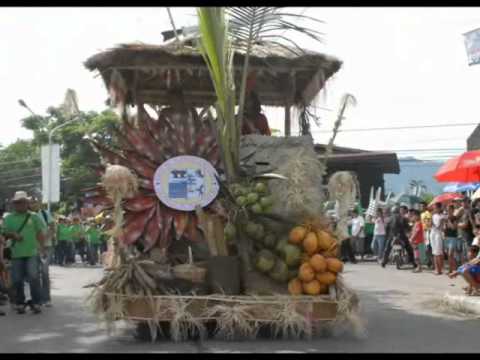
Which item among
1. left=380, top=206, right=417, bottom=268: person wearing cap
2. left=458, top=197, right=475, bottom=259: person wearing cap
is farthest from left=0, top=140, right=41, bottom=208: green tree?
Answer: left=458, top=197, right=475, bottom=259: person wearing cap

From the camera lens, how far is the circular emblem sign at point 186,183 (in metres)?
8.90

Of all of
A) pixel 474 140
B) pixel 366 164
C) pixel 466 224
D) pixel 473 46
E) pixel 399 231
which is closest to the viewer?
pixel 466 224

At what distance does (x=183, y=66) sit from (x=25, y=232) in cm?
400

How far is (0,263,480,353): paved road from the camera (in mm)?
7613

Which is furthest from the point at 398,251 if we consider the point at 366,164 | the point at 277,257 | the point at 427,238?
the point at 277,257

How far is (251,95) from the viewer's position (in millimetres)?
9977

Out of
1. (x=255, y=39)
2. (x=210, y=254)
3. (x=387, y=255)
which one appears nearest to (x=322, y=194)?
(x=210, y=254)

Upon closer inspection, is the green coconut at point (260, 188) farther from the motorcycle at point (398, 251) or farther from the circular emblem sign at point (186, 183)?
the motorcycle at point (398, 251)

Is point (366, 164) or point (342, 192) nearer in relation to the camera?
point (342, 192)

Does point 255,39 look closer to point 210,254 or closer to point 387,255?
point 210,254

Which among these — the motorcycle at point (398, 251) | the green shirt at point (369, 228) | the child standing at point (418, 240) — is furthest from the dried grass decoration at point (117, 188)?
the green shirt at point (369, 228)

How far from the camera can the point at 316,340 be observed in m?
8.10

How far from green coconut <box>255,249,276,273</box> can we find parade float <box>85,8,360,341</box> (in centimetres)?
2

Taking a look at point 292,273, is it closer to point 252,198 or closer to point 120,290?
point 252,198
